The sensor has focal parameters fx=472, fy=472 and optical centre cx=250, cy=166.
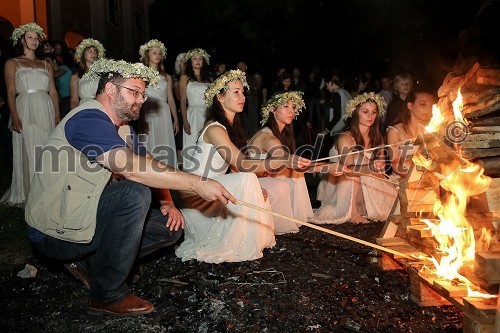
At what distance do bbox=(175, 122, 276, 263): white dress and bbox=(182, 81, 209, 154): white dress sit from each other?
128 inches

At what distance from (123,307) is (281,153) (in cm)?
311

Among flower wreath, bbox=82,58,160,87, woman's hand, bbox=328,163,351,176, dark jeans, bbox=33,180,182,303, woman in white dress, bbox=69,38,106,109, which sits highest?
woman in white dress, bbox=69,38,106,109

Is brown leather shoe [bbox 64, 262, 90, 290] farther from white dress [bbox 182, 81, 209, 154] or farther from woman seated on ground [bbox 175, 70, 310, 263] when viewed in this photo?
white dress [bbox 182, 81, 209, 154]

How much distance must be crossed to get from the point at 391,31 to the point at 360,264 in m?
22.9

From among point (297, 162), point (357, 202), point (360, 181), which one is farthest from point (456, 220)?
point (357, 202)

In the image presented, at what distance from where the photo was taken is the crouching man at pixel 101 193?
Result: 352cm

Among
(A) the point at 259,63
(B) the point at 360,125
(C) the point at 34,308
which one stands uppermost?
(A) the point at 259,63

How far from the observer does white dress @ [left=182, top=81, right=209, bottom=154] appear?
27.6 ft

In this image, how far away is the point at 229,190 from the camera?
197 inches

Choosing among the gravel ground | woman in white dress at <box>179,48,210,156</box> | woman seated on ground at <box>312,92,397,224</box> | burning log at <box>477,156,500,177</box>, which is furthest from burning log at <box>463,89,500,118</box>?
woman in white dress at <box>179,48,210,156</box>

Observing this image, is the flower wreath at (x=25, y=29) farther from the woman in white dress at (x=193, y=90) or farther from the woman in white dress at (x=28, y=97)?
the woman in white dress at (x=193, y=90)

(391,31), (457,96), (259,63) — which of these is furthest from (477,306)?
(391,31)

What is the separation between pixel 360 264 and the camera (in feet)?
15.3

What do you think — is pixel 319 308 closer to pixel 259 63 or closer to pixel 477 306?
pixel 477 306
